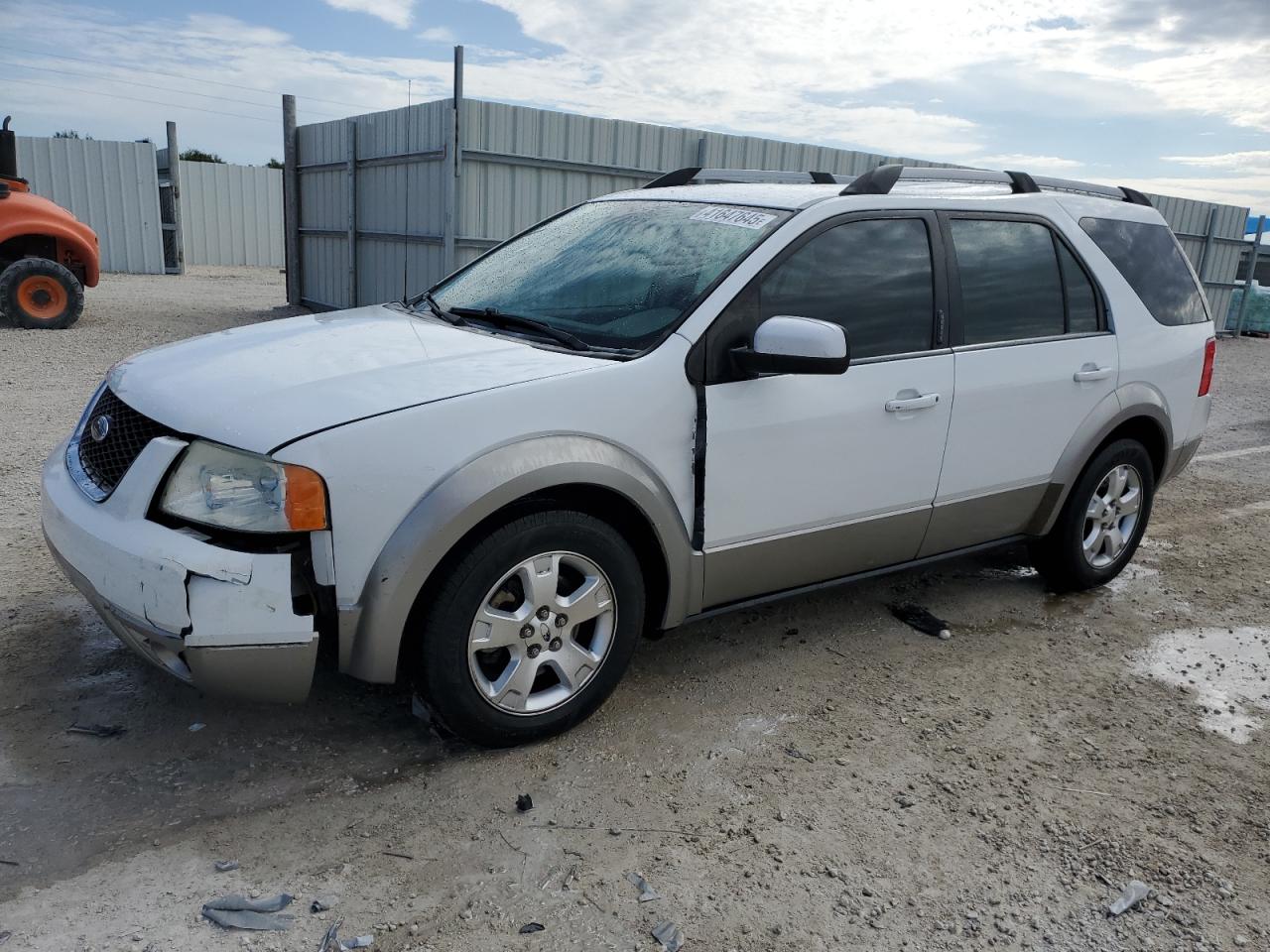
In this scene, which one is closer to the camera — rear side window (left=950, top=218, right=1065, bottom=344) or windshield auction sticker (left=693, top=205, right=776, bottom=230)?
windshield auction sticker (left=693, top=205, right=776, bottom=230)

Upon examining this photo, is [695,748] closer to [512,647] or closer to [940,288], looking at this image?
[512,647]

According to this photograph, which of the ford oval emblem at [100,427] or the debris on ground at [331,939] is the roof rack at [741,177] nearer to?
the ford oval emblem at [100,427]

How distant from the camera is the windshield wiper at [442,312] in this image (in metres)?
3.80

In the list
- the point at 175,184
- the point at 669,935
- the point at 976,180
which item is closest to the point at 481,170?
the point at 976,180

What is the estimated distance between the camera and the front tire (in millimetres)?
2939

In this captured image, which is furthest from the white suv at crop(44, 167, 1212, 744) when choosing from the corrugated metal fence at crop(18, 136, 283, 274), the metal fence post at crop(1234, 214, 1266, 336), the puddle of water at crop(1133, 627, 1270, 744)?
the corrugated metal fence at crop(18, 136, 283, 274)

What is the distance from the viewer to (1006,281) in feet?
13.8

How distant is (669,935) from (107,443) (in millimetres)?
2156

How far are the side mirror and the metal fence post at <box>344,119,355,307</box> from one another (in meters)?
11.4

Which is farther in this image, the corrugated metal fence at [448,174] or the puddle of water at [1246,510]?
the corrugated metal fence at [448,174]

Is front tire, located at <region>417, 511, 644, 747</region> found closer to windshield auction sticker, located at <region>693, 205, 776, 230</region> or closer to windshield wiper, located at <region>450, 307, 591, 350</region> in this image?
windshield wiper, located at <region>450, 307, 591, 350</region>

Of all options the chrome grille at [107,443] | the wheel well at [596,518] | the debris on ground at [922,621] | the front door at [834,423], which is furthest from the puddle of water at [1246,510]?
the chrome grille at [107,443]

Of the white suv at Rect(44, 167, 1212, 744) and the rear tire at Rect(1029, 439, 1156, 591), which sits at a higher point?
the white suv at Rect(44, 167, 1212, 744)

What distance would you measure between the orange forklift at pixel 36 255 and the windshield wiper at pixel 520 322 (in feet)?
34.0
